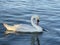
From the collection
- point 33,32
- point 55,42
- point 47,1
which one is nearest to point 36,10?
point 47,1

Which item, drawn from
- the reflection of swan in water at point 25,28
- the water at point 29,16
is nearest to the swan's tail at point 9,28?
the reflection of swan in water at point 25,28

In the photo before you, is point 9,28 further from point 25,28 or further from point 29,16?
point 29,16

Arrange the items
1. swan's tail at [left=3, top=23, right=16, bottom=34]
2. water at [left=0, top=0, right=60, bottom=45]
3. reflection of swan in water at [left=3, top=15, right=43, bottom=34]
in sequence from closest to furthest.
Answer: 1. water at [left=0, top=0, right=60, bottom=45]
2. reflection of swan in water at [left=3, top=15, right=43, bottom=34]
3. swan's tail at [left=3, top=23, right=16, bottom=34]

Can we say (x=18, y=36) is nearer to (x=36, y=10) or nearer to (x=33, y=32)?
(x=33, y=32)

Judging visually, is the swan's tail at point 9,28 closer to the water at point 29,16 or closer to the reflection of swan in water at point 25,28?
the reflection of swan in water at point 25,28

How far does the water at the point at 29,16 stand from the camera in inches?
529

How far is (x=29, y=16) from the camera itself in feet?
57.4

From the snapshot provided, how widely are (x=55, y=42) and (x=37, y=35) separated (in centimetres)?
143

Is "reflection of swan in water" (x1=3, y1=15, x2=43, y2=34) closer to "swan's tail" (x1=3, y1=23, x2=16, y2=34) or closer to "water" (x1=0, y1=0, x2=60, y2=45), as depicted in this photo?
"swan's tail" (x1=3, y1=23, x2=16, y2=34)

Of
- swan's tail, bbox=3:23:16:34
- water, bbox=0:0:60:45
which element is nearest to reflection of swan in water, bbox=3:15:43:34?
swan's tail, bbox=3:23:16:34

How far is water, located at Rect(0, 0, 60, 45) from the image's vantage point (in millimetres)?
13445

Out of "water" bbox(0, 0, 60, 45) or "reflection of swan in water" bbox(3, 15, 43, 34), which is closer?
"water" bbox(0, 0, 60, 45)

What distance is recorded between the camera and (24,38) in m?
13.7

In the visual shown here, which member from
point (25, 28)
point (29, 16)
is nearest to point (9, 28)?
point (25, 28)
